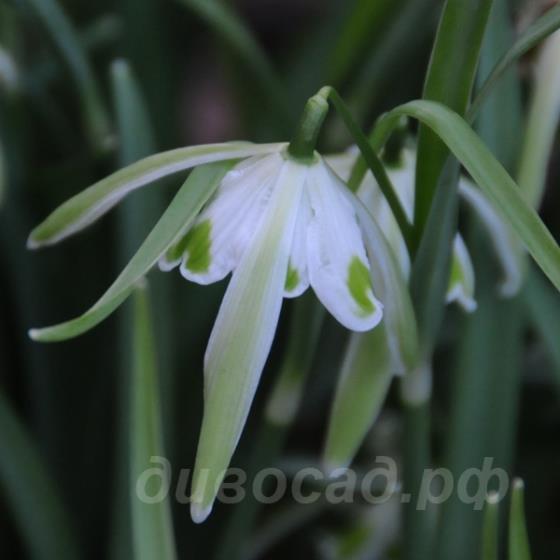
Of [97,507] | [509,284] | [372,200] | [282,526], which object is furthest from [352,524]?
[372,200]

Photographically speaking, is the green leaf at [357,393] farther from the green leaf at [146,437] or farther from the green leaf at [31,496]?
the green leaf at [31,496]

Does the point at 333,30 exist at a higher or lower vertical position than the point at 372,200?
higher

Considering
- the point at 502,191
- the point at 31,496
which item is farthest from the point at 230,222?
the point at 31,496

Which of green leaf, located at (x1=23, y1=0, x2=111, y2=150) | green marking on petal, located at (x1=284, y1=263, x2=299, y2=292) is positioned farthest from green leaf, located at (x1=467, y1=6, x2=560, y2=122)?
green leaf, located at (x1=23, y1=0, x2=111, y2=150)

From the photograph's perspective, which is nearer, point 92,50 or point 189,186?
point 189,186

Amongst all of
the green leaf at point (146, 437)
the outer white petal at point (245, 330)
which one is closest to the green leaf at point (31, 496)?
the green leaf at point (146, 437)

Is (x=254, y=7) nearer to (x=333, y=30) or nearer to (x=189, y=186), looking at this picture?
(x=333, y=30)

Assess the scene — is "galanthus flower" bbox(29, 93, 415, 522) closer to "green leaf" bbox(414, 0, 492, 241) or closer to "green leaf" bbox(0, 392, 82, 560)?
"green leaf" bbox(414, 0, 492, 241)
